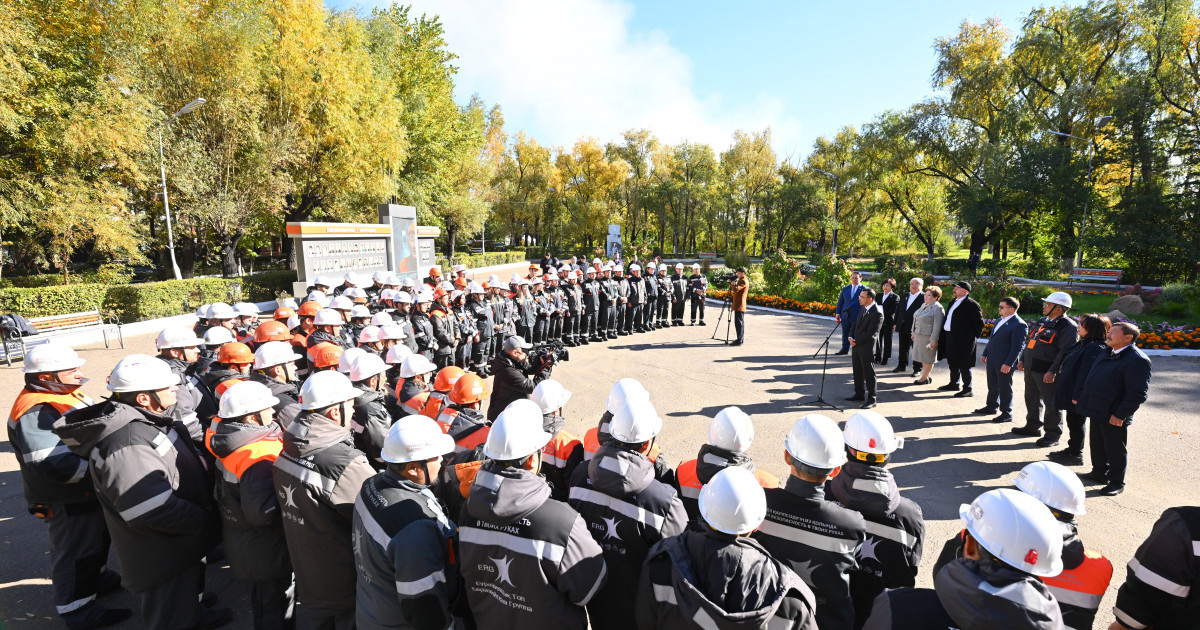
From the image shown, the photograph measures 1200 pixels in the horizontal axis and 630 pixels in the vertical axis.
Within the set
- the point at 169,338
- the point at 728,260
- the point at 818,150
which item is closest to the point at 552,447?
the point at 169,338

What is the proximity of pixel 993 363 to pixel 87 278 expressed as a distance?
2637cm

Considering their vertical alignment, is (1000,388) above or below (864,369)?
below

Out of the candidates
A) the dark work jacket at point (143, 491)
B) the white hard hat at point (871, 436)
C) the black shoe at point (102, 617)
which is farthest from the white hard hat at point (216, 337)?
the white hard hat at point (871, 436)

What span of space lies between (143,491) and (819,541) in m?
3.66

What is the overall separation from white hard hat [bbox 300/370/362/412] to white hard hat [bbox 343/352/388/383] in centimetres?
137

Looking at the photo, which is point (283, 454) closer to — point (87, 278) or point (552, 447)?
point (552, 447)

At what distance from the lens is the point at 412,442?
2477 millimetres

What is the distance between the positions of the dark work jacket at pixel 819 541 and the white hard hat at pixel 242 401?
301cm

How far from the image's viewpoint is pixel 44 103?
13789 mm

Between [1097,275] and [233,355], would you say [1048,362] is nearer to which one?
[233,355]

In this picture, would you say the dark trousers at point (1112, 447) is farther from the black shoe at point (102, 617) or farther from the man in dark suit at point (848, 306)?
the black shoe at point (102, 617)

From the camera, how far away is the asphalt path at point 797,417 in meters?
4.37

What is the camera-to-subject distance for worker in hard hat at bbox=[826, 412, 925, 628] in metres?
2.67

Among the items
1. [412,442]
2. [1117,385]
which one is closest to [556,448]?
[412,442]
